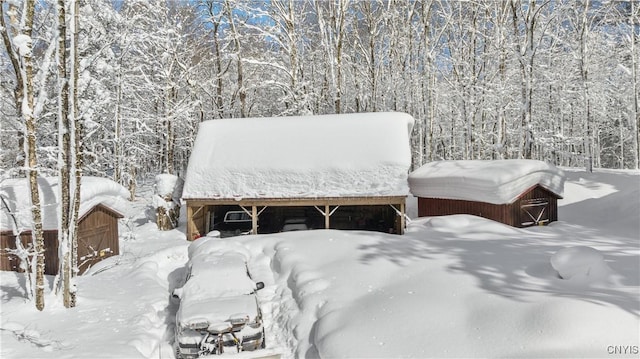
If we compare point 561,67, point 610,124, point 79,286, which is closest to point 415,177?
point 79,286

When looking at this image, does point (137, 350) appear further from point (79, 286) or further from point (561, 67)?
point (561, 67)

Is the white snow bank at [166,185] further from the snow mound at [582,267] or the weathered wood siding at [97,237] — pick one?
the snow mound at [582,267]

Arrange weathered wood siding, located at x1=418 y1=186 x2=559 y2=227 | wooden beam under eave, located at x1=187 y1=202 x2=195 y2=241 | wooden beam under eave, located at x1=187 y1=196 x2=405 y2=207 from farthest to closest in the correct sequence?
weathered wood siding, located at x1=418 y1=186 x2=559 y2=227 < wooden beam under eave, located at x1=187 y1=202 x2=195 y2=241 < wooden beam under eave, located at x1=187 y1=196 x2=405 y2=207

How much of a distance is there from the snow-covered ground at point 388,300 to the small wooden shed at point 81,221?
2.54 feet

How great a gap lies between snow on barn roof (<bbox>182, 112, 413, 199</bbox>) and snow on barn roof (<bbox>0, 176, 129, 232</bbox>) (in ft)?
9.55

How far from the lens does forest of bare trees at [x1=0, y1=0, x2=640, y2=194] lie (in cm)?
2203

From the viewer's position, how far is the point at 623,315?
6246 mm

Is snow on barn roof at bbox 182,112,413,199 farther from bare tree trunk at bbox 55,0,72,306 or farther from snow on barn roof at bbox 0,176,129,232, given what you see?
bare tree trunk at bbox 55,0,72,306

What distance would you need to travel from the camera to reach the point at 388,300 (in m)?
8.41

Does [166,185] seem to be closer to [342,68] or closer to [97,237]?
[97,237]

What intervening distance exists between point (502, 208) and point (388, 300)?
34.5 ft

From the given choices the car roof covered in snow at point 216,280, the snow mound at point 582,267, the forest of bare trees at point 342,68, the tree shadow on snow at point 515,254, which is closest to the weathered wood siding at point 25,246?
the car roof covered in snow at point 216,280

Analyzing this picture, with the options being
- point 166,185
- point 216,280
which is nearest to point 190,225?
point 166,185

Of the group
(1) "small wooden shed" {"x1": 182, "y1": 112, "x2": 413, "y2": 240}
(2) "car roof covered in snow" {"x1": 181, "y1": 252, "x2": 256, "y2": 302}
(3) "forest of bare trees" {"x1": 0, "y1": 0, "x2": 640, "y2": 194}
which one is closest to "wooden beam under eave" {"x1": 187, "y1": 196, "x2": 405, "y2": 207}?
(1) "small wooden shed" {"x1": 182, "y1": 112, "x2": 413, "y2": 240}
